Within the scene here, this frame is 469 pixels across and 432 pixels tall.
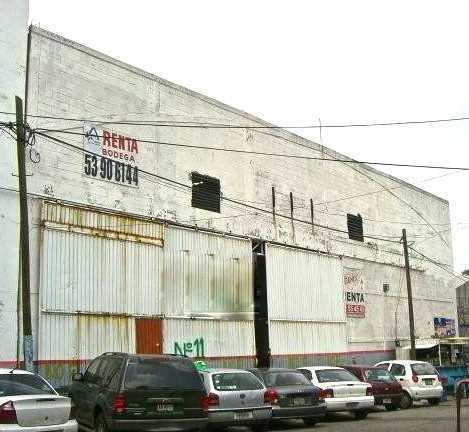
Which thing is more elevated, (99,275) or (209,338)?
(99,275)

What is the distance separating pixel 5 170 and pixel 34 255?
8.04ft

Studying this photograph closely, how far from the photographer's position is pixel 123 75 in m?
22.7

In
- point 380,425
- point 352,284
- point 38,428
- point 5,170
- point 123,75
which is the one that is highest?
point 123,75

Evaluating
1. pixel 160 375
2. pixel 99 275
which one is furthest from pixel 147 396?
pixel 99 275

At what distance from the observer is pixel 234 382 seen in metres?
14.4

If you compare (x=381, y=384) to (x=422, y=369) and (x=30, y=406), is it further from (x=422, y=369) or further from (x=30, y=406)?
(x=30, y=406)

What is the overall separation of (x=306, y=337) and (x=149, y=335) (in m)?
9.15

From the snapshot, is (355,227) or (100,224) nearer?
(100,224)

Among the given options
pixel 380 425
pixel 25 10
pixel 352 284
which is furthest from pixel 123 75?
pixel 352 284

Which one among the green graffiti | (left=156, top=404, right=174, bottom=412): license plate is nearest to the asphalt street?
(left=156, top=404, right=174, bottom=412): license plate

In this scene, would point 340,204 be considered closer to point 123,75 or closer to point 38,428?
point 123,75

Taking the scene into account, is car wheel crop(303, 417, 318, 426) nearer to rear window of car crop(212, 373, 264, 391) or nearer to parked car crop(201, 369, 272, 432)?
parked car crop(201, 369, 272, 432)

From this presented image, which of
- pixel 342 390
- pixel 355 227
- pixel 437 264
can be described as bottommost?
pixel 342 390

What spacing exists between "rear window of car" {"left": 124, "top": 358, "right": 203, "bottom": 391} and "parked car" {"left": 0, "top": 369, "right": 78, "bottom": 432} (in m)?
1.23
